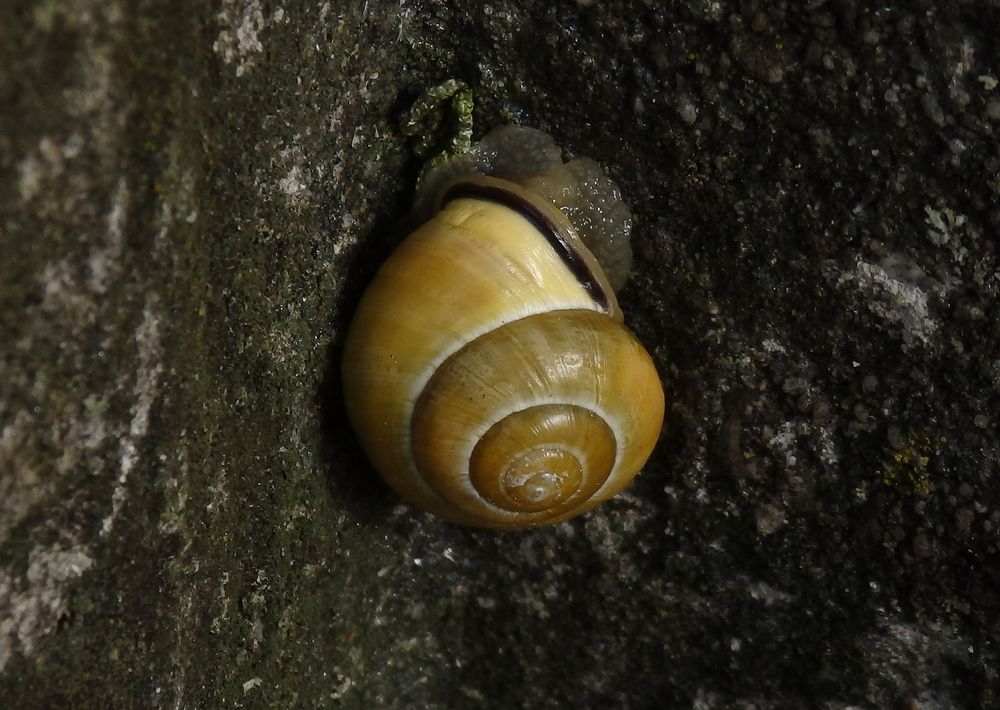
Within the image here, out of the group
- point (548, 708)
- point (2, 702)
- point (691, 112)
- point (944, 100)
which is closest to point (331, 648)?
point (548, 708)

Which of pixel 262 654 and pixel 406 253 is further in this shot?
pixel 262 654

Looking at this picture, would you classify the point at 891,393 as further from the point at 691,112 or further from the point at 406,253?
the point at 406,253

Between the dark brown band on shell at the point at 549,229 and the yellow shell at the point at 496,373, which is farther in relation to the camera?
the dark brown band on shell at the point at 549,229

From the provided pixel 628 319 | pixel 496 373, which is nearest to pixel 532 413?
pixel 496 373

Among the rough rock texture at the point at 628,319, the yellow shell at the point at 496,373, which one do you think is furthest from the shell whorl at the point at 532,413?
the rough rock texture at the point at 628,319

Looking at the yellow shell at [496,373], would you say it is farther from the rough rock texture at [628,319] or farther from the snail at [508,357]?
the rough rock texture at [628,319]

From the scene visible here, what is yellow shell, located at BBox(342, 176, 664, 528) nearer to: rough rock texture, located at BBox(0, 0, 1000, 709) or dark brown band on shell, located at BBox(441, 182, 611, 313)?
dark brown band on shell, located at BBox(441, 182, 611, 313)

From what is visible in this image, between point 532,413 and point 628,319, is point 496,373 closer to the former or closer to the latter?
point 532,413
